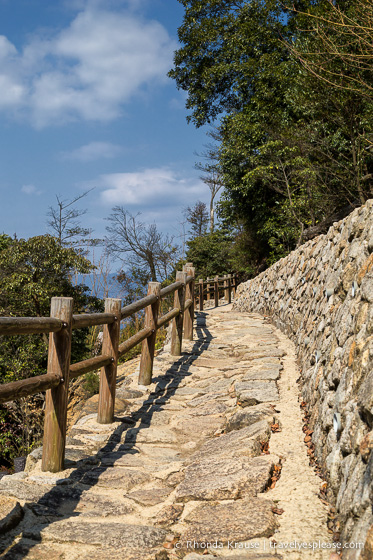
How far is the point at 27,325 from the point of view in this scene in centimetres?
297

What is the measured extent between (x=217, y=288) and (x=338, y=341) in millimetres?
15429

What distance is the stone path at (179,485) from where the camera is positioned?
2336 mm

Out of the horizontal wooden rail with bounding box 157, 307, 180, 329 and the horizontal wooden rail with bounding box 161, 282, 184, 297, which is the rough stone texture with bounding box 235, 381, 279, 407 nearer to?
the horizontal wooden rail with bounding box 157, 307, 180, 329

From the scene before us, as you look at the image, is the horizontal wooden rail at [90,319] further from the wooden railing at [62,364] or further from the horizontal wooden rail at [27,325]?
the horizontal wooden rail at [27,325]

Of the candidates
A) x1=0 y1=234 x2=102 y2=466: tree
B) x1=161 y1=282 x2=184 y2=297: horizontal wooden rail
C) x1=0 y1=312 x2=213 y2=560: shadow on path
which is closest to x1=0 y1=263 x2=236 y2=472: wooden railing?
x1=0 y1=312 x2=213 y2=560: shadow on path

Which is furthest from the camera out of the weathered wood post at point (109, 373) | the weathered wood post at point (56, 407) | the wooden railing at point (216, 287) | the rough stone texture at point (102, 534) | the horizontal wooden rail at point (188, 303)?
the wooden railing at point (216, 287)

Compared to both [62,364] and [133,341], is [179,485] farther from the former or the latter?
[133,341]

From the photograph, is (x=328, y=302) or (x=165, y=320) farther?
(x=165, y=320)

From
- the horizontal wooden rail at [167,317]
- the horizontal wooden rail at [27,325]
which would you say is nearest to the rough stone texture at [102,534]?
the horizontal wooden rail at [27,325]

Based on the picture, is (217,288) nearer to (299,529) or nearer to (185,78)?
(185,78)

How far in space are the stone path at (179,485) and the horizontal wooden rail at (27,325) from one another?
101 centimetres

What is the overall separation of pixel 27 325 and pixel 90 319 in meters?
1.02

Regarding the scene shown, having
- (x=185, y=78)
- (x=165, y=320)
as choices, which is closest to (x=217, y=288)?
(x=185, y=78)

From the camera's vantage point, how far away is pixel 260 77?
17.6m
